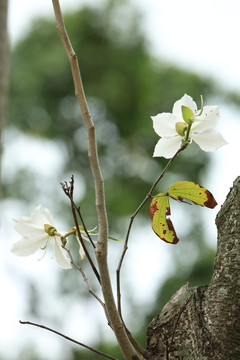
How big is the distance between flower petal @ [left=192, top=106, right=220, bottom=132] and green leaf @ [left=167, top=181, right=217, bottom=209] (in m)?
0.05

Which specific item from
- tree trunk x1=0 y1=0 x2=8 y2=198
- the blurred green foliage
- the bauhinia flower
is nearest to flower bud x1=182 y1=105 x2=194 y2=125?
the bauhinia flower

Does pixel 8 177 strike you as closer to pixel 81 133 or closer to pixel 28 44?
pixel 81 133

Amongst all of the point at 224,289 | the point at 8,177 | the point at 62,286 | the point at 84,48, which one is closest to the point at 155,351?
the point at 224,289

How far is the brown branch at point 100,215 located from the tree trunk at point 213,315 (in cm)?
4

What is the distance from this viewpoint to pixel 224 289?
1.58 feet

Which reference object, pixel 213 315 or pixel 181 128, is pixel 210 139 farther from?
pixel 213 315

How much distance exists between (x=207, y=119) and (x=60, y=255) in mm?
179

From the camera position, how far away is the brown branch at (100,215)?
1.39 ft

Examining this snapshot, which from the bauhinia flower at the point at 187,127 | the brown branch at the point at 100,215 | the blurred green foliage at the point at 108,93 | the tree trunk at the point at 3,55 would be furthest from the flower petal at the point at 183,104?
the blurred green foliage at the point at 108,93

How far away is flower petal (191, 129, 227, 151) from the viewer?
493 millimetres

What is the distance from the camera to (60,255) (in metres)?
0.53

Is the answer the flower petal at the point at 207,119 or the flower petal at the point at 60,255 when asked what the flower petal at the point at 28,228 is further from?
the flower petal at the point at 207,119

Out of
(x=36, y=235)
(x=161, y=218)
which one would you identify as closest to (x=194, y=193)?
(x=161, y=218)

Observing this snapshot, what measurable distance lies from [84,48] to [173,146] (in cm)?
464
